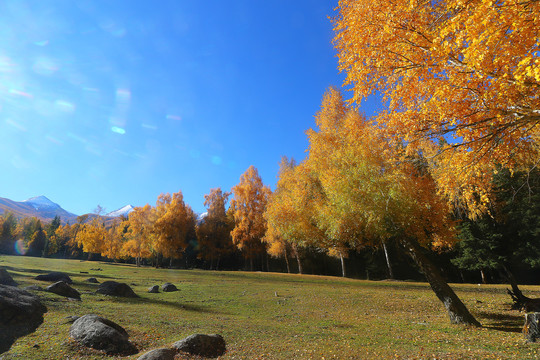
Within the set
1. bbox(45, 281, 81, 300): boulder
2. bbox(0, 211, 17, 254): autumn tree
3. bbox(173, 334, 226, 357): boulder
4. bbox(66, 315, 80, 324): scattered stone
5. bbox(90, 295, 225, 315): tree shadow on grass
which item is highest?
bbox(0, 211, 17, 254): autumn tree

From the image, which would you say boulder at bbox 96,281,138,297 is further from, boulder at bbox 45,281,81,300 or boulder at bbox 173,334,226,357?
boulder at bbox 173,334,226,357

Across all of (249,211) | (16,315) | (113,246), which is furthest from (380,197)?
(113,246)

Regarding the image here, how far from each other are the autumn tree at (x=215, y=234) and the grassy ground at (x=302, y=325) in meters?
34.7

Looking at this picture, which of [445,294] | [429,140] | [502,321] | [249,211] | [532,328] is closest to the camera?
[532,328]

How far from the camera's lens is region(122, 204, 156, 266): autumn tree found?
4669 centimetres

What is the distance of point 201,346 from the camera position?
7102 mm

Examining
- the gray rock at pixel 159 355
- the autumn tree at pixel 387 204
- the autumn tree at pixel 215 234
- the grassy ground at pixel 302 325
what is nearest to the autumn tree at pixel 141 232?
the autumn tree at pixel 215 234

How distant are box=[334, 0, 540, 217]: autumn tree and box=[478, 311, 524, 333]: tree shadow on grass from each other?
6.03m

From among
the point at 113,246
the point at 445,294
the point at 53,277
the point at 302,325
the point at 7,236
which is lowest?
the point at 302,325

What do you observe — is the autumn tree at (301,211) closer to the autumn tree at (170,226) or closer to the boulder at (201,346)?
the boulder at (201,346)

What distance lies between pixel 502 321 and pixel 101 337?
605 inches

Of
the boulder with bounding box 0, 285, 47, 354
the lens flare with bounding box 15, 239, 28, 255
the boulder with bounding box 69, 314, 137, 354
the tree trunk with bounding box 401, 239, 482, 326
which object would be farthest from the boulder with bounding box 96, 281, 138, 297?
the lens flare with bounding box 15, 239, 28, 255

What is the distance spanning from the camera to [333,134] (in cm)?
2002

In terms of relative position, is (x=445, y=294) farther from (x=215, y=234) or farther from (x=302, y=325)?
(x=215, y=234)
